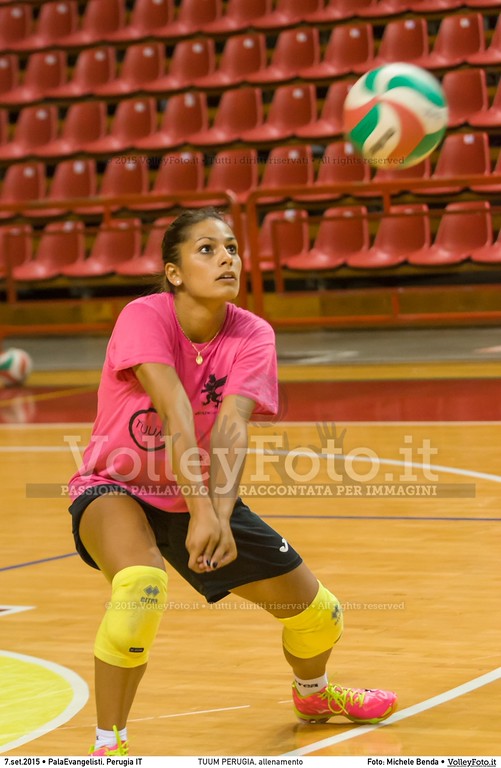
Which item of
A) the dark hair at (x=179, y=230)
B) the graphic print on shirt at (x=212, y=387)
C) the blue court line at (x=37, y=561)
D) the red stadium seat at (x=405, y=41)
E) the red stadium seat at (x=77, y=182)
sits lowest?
the blue court line at (x=37, y=561)

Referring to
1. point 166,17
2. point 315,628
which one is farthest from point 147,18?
point 315,628

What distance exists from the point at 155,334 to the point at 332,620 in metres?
0.76

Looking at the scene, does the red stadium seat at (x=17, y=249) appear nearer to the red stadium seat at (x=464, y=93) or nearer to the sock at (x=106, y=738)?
the red stadium seat at (x=464, y=93)

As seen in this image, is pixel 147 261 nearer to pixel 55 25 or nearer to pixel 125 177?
pixel 125 177

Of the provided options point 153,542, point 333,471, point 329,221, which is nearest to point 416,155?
point 333,471

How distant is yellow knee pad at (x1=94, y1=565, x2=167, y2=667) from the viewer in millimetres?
2469

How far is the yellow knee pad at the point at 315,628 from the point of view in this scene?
9.37 ft

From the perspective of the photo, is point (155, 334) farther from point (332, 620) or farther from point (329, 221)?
point (329, 221)

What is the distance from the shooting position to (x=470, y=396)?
25.2 feet

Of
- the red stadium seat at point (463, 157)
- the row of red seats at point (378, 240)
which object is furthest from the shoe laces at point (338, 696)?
the red stadium seat at point (463, 157)

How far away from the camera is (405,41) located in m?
10.8

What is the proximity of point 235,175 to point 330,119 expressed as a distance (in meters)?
0.93

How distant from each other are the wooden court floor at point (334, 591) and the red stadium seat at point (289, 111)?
446cm

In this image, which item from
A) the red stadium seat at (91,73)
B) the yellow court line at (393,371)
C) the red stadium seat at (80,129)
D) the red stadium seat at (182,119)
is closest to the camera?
the yellow court line at (393,371)
